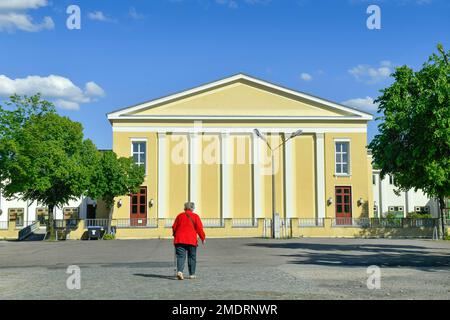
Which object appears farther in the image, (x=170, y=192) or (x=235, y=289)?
(x=170, y=192)

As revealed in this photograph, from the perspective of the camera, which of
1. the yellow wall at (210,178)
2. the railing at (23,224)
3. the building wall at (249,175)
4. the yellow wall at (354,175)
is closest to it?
the building wall at (249,175)

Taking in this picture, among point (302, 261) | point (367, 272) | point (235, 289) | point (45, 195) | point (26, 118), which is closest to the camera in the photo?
point (235, 289)

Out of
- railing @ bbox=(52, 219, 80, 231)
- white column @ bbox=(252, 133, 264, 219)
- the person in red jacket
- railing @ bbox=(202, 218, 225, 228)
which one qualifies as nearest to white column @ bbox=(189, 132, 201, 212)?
railing @ bbox=(202, 218, 225, 228)

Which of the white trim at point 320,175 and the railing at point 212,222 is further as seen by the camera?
the white trim at point 320,175

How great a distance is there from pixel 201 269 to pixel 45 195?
27641 millimetres

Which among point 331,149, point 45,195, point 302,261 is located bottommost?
point 302,261

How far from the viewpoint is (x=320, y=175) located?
47.9 meters

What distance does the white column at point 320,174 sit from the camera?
47.8 m

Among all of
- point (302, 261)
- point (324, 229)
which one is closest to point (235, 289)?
point (302, 261)

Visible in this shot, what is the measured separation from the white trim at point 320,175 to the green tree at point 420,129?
60.6 feet

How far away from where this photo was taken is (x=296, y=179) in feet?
158

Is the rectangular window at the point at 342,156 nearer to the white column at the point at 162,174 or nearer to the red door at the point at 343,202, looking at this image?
the red door at the point at 343,202

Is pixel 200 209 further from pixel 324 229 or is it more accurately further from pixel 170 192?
pixel 324 229

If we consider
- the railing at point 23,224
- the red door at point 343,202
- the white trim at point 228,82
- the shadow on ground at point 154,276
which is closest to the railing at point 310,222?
the red door at point 343,202
